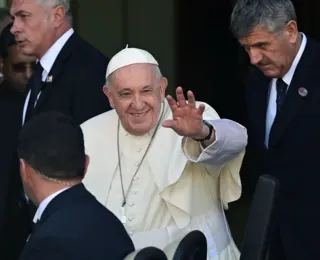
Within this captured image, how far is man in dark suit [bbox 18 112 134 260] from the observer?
280cm

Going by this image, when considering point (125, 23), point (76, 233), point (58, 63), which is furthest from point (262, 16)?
point (125, 23)

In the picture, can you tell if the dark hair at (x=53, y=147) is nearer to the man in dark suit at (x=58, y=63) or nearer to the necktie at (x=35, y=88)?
the man in dark suit at (x=58, y=63)

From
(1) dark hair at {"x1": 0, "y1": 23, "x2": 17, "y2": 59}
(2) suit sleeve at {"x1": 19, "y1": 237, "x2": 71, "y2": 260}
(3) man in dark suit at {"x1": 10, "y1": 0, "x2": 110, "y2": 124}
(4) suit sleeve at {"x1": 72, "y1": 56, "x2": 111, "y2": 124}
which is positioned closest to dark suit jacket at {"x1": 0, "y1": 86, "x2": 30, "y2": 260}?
(1) dark hair at {"x1": 0, "y1": 23, "x2": 17, "y2": 59}

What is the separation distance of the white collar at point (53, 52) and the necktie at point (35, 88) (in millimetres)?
52

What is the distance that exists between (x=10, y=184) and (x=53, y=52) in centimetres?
70

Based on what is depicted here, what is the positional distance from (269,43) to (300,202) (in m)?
0.66

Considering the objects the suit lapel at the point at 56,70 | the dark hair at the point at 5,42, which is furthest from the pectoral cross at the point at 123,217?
the dark hair at the point at 5,42

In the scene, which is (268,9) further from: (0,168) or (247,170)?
(247,170)

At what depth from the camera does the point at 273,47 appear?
387 cm

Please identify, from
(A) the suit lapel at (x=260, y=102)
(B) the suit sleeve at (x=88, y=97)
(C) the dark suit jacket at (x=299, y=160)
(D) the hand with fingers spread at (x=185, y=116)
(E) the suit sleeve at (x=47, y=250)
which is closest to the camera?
(E) the suit sleeve at (x=47, y=250)

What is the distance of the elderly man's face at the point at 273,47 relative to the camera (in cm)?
387

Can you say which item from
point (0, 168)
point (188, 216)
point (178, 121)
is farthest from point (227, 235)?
point (0, 168)

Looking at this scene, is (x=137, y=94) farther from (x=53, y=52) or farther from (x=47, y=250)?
(x=47, y=250)

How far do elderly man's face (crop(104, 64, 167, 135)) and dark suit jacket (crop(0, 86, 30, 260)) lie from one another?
3.26 ft
